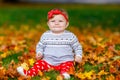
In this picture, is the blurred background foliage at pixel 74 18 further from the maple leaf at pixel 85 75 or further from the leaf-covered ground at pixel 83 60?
the maple leaf at pixel 85 75

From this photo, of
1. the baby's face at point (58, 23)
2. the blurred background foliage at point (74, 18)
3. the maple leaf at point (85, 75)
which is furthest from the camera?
the blurred background foliage at point (74, 18)

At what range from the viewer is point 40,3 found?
66.2ft

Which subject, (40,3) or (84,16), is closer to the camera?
(84,16)

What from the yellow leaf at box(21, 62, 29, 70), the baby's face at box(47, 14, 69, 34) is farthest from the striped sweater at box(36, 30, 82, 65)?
the yellow leaf at box(21, 62, 29, 70)

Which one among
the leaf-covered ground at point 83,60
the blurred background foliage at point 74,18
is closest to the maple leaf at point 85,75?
the leaf-covered ground at point 83,60

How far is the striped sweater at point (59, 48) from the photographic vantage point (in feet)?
21.0

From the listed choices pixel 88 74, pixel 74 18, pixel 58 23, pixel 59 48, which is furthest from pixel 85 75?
pixel 74 18

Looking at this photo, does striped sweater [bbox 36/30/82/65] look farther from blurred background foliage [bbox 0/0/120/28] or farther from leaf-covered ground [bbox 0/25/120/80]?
blurred background foliage [bbox 0/0/120/28]

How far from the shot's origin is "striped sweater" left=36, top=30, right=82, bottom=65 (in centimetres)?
640

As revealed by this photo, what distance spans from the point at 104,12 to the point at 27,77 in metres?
8.58

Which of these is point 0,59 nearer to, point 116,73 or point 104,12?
point 116,73

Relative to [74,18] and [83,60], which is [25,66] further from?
[74,18]

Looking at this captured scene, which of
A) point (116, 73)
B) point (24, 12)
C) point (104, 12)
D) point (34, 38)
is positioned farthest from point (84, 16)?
point (116, 73)

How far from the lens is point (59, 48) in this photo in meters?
6.41
